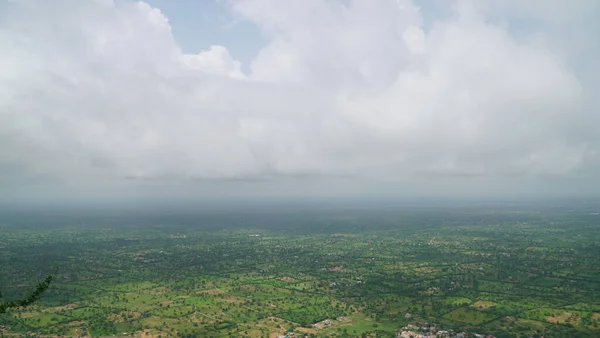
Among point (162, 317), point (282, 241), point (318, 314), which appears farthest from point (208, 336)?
point (282, 241)

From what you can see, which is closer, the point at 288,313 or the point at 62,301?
the point at 288,313

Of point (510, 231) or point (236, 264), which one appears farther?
point (510, 231)

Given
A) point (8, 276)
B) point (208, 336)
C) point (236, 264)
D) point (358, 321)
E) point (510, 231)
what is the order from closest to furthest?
point (208, 336) → point (358, 321) → point (8, 276) → point (236, 264) → point (510, 231)

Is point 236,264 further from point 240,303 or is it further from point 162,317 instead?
point 162,317

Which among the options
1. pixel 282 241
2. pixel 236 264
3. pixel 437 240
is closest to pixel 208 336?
pixel 236 264

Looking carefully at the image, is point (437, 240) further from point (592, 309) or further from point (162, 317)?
point (162, 317)

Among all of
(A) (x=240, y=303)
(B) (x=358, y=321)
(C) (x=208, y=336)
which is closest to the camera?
(C) (x=208, y=336)

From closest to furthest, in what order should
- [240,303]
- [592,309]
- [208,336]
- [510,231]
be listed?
[208,336]
[592,309]
[240,303]
[510,231]

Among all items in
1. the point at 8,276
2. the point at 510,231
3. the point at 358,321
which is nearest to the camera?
the point at 358,321
